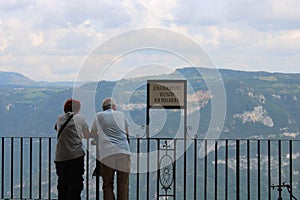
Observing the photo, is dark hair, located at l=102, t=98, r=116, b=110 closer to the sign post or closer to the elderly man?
the elderly man

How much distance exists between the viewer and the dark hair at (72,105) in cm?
621

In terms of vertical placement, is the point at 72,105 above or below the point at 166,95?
below

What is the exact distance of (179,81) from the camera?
723 cm

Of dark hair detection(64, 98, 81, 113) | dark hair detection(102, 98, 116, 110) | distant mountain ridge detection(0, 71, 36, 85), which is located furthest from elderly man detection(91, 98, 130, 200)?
distant mountain ridge detection(0, 71, 36, 85)

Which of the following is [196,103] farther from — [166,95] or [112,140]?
[112,140]

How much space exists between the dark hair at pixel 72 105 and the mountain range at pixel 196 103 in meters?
0.29

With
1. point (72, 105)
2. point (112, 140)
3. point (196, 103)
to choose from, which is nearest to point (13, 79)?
point (196, 103)

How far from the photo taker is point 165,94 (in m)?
7.31

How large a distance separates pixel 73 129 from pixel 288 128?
29.8 feet

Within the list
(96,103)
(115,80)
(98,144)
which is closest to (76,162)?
(98,144)

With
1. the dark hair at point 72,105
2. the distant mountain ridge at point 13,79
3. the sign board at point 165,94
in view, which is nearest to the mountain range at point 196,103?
the distant mountain ridge at point 13,79

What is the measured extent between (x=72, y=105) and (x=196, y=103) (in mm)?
2142

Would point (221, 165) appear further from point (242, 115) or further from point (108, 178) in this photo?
point (108, 178)

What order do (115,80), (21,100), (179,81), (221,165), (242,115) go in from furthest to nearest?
(21,100) < (242,115) < (221,165) < (179,81) < (115,80)
